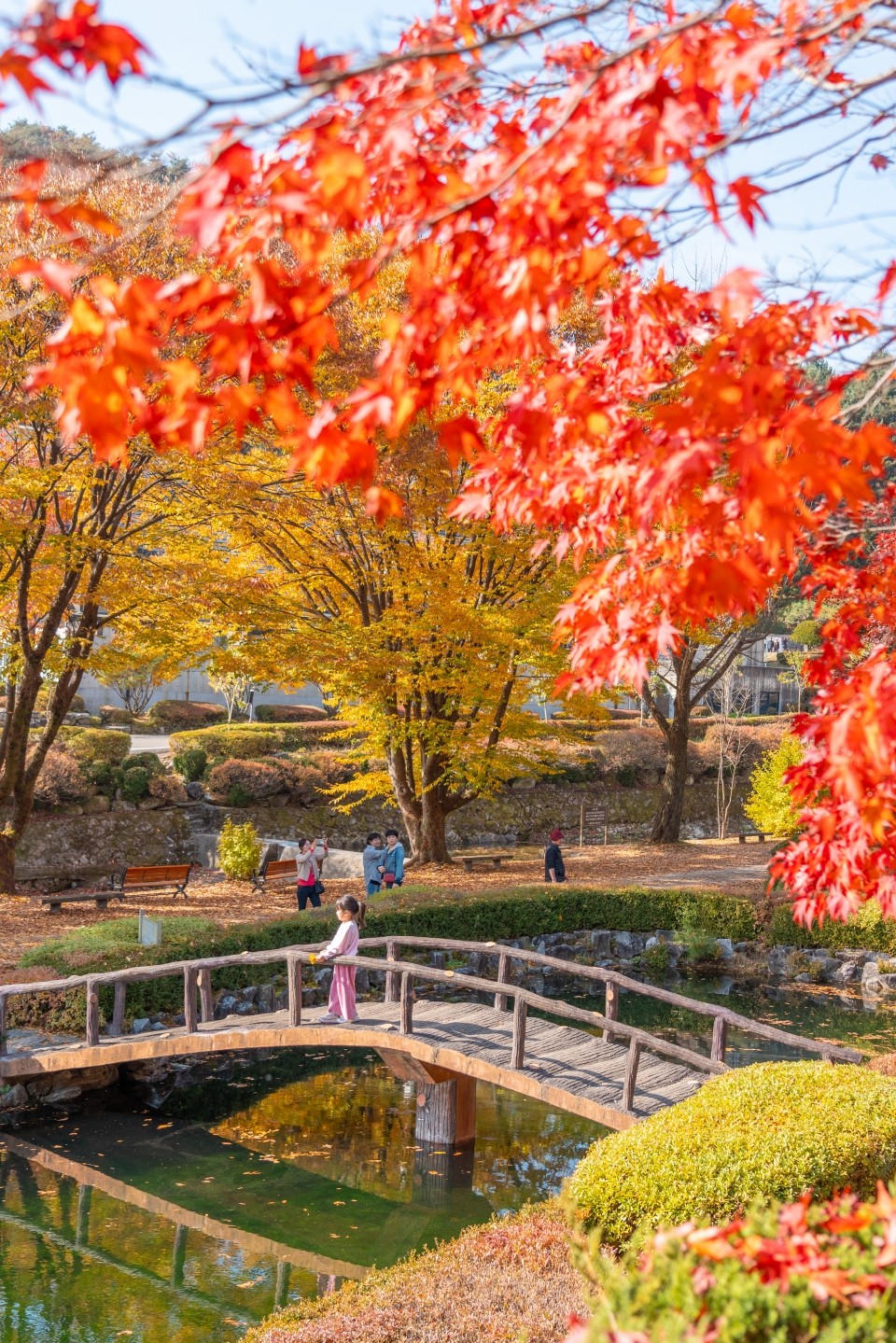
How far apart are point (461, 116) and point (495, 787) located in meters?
18.8

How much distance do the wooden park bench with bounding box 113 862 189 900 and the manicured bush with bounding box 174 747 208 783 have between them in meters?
8.37

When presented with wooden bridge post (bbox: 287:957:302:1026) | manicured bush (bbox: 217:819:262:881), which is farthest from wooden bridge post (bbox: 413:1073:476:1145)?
manicured bush (bbox: 217:819:262:881)

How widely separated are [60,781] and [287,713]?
48.1 ft

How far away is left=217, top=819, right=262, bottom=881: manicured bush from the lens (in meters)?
21.8

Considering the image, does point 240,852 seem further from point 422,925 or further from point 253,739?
point 253,739

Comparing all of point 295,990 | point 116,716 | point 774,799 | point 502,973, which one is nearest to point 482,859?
point 774,799

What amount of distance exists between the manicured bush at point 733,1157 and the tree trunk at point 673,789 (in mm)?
19287

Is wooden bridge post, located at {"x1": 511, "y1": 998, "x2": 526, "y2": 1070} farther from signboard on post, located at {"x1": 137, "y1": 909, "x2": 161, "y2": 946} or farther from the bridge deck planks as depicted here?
signboard on post, located at {"x1": 137, "y1": 909, "x2": 161, "y2": 946}

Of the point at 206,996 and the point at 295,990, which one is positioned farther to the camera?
the point at 206,996

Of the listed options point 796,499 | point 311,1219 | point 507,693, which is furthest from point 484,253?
point 507,693

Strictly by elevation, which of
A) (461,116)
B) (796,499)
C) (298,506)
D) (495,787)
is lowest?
(495,787)

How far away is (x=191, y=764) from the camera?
28.8m

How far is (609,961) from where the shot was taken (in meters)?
19.2

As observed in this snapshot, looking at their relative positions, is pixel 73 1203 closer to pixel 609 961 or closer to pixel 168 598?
pixel 168 598
